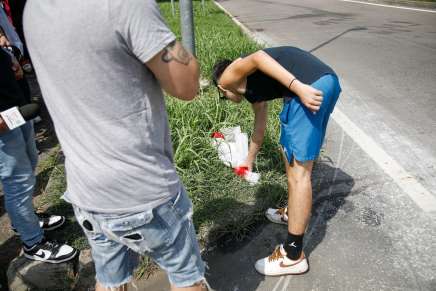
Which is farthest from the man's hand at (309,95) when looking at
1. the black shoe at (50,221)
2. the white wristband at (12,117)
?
the black shoe at (50,221)

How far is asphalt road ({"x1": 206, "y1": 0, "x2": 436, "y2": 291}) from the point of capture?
2.33 metres

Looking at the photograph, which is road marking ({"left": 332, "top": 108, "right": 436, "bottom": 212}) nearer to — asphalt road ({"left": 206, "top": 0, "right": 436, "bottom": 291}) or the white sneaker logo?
asphalt road ({"left": 206, "top": 0, "right": 436, "bottom": 291})

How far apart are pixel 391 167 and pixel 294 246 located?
1.57 metres

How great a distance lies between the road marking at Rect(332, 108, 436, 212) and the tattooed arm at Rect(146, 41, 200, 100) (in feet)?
7.80

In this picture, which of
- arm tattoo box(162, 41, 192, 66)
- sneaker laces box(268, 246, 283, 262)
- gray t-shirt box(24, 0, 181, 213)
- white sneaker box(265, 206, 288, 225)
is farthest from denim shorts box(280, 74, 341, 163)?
arm tattoo box(162, 41, 192, 66)

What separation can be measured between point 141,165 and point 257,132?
1.67 metres

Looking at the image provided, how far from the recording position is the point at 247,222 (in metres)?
2.77

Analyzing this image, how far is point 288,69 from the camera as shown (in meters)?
2.10

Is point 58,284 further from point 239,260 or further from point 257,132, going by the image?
point 257,132

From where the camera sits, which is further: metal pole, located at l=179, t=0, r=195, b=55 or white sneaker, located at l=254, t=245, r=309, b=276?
metal pole, located at l=179, t=0, r=195, b=55

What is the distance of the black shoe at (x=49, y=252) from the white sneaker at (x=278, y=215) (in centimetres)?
136

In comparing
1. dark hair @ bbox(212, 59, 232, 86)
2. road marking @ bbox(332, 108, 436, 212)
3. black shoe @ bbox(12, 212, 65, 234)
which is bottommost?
road marking @ bbox(332, 108, 436, 212)

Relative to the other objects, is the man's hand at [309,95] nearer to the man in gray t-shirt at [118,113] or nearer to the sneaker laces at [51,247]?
the man in gray t-shirt at [118,113]

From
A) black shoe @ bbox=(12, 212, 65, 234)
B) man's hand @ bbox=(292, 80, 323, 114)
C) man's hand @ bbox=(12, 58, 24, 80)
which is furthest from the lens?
black shoe @ bbox=(12, 212, 65, 234)
